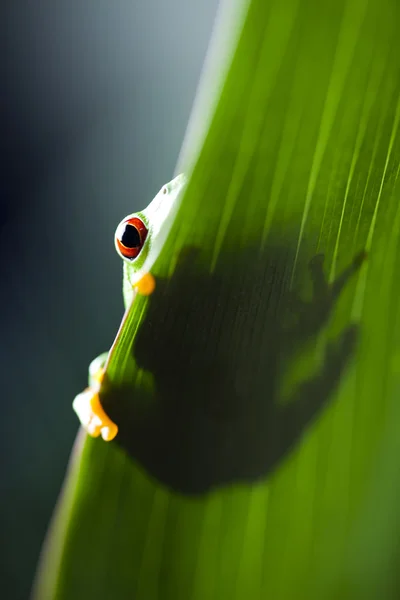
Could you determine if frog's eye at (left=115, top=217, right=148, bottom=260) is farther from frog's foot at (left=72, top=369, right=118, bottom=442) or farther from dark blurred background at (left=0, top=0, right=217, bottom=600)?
dark blurred background at (left=0, top=0, right=217, bottom=600)

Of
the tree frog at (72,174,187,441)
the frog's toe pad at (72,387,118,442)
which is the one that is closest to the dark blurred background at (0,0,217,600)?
the tree frog at (72,174,187,441)

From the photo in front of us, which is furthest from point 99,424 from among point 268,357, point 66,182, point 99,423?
point 66,182

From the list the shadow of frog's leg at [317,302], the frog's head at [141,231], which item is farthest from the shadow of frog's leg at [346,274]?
the frog's head at [141,231]

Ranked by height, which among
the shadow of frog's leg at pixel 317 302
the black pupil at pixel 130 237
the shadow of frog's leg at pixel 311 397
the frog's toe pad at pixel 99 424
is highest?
the black pupil at pixel 130 237

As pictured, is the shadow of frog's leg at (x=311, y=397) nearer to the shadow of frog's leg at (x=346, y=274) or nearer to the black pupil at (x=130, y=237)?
the shadow of frog's leg at (x=346, y=274)

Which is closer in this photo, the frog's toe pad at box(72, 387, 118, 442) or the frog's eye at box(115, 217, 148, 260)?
the frog's toe pad at box(72, 387, 118, 442)

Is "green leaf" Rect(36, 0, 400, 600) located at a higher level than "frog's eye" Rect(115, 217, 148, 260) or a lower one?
lower

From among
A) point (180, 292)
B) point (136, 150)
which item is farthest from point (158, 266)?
point (136, 150)
